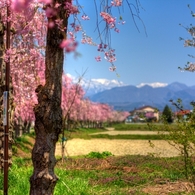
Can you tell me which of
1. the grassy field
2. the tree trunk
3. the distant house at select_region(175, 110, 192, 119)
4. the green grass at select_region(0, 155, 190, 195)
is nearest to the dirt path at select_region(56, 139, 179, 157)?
the green grass at select_region(0, 155, 190, 195)

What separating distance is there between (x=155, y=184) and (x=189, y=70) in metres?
7.47

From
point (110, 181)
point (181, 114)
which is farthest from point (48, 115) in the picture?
point (110, 181)

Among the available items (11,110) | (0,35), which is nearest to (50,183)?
(11,110)

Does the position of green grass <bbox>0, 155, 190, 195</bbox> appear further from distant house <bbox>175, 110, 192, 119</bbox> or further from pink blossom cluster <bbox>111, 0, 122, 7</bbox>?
pink blossom cluster <bbox>111, 0, 122, 7</bbox>

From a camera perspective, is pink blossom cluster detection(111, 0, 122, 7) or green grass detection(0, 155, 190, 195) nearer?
pink blossom cluster detection(111, 0, 122, 7)

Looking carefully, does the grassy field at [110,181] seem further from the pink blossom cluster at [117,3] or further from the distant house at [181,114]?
the pink blossom cluster at [117,3]

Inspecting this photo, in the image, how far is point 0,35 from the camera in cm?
1220

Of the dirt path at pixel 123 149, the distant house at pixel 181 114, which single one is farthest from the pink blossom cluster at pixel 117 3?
the dirt path at pixel 123 149

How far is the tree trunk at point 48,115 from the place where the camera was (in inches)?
216

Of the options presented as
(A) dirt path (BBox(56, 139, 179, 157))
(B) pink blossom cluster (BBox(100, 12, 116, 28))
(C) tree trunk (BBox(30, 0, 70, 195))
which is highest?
(B) pink blossom cluster (BBox(100, 12, 116, 28))

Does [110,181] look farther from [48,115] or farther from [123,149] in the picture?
[123,149]

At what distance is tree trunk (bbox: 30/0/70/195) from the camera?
5.49 meters

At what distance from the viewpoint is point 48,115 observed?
5.47 metres

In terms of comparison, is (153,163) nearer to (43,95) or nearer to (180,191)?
(180,191)
